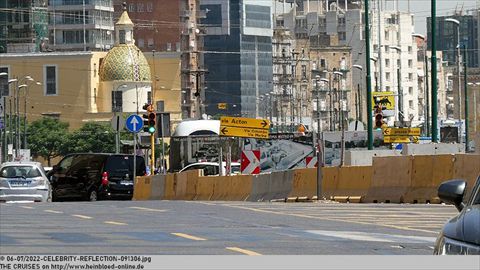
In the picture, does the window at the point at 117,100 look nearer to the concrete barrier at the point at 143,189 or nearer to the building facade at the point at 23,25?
the building facade at the point at 23,25

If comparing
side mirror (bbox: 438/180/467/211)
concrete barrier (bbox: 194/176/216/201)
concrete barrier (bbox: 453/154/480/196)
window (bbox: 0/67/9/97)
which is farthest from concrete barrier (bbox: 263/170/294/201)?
window (bbox: 0/67/9/97)

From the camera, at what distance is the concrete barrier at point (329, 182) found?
139 feet

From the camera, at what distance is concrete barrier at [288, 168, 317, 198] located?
43.3 metres

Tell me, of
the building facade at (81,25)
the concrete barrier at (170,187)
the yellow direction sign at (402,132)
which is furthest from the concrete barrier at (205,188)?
the building facade at (81,25)

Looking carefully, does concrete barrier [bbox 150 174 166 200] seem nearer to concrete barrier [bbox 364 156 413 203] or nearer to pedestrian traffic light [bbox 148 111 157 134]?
pedestrian traffic light [bbox 148 111 157 134]

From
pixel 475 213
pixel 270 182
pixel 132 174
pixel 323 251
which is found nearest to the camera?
pixel 475 213

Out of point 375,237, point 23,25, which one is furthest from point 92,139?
point 375,237

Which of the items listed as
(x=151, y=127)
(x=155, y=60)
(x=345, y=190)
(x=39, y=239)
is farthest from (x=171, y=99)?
(x=39, y=239)

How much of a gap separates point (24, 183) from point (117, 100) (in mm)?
120166

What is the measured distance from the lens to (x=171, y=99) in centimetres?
17562

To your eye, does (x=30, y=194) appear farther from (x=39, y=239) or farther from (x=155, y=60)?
(x=155, y=60)

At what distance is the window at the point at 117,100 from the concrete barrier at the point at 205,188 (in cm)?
11445

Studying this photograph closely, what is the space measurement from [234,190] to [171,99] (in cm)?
12731

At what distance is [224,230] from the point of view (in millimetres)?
24078
